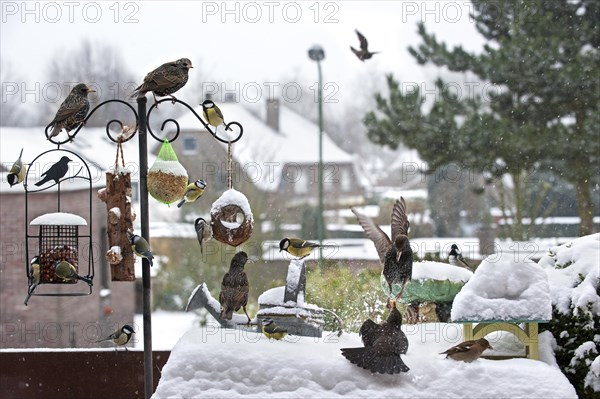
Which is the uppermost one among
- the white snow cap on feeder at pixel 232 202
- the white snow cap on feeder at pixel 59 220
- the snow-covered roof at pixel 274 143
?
the snow-covered roof at pixel 274 143

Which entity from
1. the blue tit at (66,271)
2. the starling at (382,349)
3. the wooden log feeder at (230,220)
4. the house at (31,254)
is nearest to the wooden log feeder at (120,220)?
the blue tit at (66,271)

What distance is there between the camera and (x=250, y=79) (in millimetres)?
11359

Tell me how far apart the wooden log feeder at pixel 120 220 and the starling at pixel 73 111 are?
0.27m

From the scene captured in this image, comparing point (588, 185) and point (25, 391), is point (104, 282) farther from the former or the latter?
point (588, 185)

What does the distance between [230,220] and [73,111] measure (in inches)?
32.2

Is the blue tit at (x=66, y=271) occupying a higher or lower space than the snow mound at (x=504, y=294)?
higher

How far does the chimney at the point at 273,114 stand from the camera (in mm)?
12391

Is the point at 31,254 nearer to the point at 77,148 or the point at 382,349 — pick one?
Result: the point at 77,148

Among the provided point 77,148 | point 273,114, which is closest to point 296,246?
point 77,148

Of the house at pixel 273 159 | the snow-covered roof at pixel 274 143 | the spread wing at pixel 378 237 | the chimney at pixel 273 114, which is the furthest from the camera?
the chimney at pixel 273 114

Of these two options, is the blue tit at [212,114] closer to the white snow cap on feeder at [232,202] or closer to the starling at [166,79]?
the starling at [166,79]

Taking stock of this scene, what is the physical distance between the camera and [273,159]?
37.4ft

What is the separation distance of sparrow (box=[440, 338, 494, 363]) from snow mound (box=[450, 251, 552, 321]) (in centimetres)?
16

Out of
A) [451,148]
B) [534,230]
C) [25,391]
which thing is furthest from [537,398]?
[534,230]
